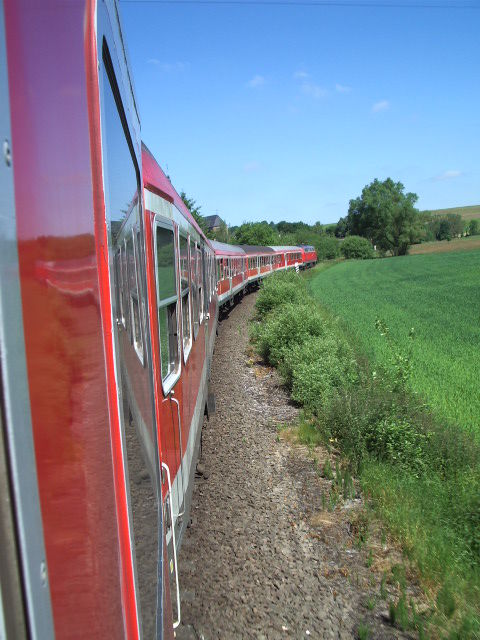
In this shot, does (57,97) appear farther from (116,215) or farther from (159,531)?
(159,531)

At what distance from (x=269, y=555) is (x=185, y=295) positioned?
2316 millimetres

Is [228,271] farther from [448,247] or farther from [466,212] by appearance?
[466,212]

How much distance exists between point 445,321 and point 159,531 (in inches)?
733

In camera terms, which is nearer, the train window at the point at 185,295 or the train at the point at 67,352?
the train at the point at 67,352

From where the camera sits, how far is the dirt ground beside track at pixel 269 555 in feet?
13.1

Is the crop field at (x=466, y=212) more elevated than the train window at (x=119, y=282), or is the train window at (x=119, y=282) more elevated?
the crop field at (x=466, y=212)

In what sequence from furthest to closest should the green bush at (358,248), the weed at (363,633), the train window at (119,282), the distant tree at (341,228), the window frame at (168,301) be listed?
the distant tree at (341,228) → the green bush at (358,248) → the weed at (363,633) → the window frame at (168,301) → the train window at (119,282)

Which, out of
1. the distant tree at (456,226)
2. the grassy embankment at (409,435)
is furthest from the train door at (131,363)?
the distant tree at (456,226)

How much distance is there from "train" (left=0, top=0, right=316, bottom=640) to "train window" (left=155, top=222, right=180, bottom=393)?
1556mm

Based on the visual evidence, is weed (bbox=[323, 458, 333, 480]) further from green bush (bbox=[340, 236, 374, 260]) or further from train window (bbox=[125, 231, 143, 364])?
green bush (bbox=[340, 236, 374, 260])

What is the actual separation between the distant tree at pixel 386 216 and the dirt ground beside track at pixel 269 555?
98.7 meters

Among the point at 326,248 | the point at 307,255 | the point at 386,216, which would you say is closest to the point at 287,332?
the point at 307,255

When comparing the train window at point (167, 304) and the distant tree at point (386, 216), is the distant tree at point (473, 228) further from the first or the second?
the train window at point (167, 304)

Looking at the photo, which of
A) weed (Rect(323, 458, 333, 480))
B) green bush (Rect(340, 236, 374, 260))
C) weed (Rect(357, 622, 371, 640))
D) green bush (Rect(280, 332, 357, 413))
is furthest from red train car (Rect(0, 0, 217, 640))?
green bush (Rect(340, 236, 374, 260))
